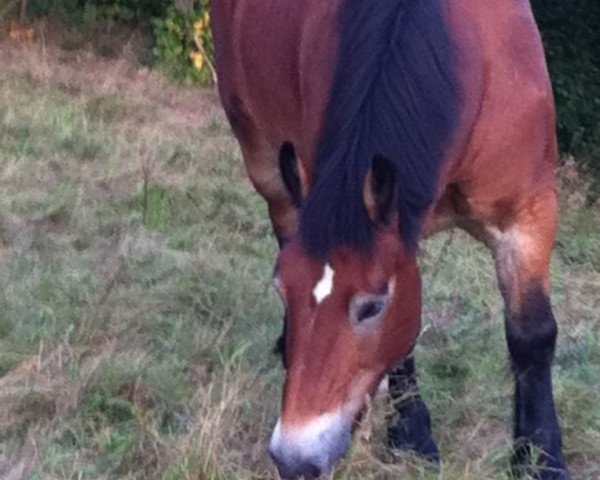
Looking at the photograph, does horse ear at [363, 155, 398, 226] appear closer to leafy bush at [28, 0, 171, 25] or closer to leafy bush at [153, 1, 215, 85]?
leafy bush at [153, 1, 215, 85]

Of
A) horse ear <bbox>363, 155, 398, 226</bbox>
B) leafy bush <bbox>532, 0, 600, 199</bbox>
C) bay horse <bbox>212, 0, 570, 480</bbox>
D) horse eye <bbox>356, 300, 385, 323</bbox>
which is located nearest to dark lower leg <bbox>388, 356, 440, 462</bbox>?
bay horse <bbox>212, 0, 570, 480</bbox>

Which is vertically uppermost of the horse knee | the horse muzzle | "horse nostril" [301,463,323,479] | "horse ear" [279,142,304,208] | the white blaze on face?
"horse ear" [279,142,304,208]

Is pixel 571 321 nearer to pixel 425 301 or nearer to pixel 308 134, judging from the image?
pixel 425 301

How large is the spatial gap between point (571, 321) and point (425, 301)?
594 mm

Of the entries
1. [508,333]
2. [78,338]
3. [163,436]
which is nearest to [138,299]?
[78,338]

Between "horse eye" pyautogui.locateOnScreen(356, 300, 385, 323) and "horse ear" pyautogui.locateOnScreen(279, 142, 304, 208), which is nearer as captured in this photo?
"horse eye" pyautogui.locateOnScreen(356, 300, 385, 323)

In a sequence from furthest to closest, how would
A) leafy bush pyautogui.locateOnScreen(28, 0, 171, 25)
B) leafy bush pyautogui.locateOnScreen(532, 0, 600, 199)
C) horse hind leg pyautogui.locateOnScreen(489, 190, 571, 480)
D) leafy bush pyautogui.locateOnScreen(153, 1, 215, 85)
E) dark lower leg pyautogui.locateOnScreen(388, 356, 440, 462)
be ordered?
leafy bush pyautogui.locateOnScreen(28, 0, 171, 25), leafy bush pyautogui.locateOnScreen(153, 1, 215, 85), leafy bush pyautogui.locateOnScreen(532, 0, 600, 199), dark lower leg pyautogui.locateOnScreen(388, 356, 440, 462), horse hind leg pyautogui.locateOnScreen(489, 190, 571, 480)

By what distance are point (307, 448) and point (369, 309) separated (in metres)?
0.35

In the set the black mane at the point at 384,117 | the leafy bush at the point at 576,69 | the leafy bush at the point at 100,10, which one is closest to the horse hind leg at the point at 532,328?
the black mane at the point at 384,117

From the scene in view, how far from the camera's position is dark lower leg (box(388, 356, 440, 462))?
346 centimetres

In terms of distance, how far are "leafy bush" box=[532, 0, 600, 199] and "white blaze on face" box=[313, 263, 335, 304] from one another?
5.03 meters

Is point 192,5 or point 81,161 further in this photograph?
point 192,5

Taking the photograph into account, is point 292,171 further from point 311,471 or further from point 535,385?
point 535,385

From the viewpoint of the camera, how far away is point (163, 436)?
11.1ft
